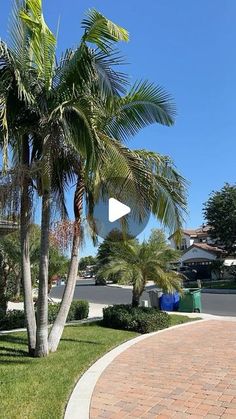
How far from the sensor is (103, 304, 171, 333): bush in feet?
41.1

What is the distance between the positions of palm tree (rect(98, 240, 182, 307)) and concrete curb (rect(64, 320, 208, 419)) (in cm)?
312

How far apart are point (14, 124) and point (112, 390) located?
202 inches

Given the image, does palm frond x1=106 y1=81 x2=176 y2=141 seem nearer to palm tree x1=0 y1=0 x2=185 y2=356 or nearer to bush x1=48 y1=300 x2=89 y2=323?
palm tree x1=0 y1=0 x2=185 y2=356

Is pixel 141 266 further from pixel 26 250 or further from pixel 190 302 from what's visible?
pixel 190 302

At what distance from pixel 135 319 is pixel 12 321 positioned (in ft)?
11.6

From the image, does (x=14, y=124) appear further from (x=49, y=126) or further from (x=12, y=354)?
(x=12, y=354)

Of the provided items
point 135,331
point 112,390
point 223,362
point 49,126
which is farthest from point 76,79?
point 135,331

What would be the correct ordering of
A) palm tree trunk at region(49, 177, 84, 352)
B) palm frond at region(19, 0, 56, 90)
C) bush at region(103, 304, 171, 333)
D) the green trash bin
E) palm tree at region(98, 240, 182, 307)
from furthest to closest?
the green trash bin → palm tree at region(98, 240, 182, 307) → bush at region(103, 304, 171, 333) → palm tree trunk at region(49, 177, 84, 352) → palm frond at region(19, 0, 56, 90)

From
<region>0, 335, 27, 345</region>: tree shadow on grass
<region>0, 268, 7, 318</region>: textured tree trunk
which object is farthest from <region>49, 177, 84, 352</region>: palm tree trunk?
<region>0, 268, 7, 318</region>: textured tree trunk

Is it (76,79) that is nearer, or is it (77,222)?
(76,79)

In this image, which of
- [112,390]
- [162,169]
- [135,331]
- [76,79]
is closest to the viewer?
[112,390]

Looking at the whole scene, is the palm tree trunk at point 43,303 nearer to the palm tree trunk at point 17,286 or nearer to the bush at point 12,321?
the bush at point 12,321

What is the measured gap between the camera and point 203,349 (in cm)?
1005
